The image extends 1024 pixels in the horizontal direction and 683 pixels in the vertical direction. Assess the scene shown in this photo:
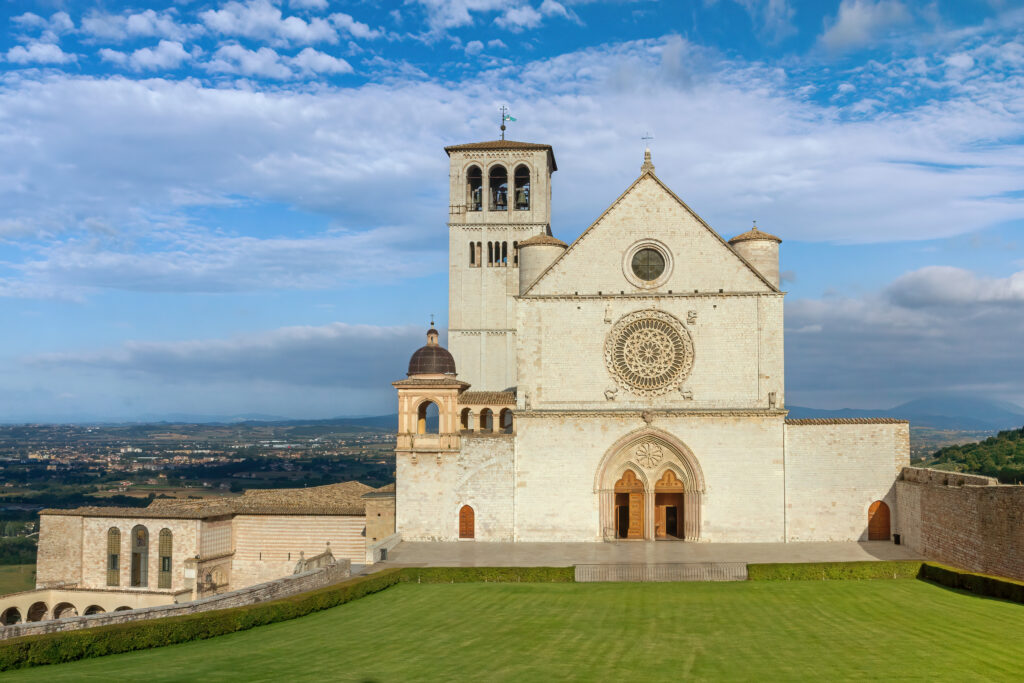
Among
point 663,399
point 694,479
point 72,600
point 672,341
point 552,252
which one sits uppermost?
point 552,252

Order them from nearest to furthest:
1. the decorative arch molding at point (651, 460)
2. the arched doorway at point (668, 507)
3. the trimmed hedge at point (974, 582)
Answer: the trimmed hedge at point (974, 582)
the decorative arch molding at point (651, 460)
the arched doorway at point (668, 507)

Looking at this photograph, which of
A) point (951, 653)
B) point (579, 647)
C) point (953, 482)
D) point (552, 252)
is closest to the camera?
point (951, 653)

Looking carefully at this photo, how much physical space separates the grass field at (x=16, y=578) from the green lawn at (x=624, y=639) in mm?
42842

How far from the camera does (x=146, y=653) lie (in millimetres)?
19922

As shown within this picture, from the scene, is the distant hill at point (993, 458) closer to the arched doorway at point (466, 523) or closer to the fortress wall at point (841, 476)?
the fortress wall at point (841, 476)

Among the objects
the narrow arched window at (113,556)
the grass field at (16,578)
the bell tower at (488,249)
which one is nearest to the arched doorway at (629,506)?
the bell tower at (488,249)

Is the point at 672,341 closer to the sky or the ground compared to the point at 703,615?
closer to the sky

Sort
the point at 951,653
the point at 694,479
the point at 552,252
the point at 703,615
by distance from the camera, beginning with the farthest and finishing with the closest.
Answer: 1. the point at 552,252
2. the point at 694,479
3. the point at 703,615
4. the point at 951,653

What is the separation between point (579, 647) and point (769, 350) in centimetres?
2149

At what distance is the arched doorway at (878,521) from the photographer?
36.8 m

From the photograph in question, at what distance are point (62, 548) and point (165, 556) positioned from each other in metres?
5.34

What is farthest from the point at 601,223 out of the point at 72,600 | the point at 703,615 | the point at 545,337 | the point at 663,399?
the point at 72,600

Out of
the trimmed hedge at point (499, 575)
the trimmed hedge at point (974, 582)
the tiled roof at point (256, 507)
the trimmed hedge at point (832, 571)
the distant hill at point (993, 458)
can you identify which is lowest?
the trimmed hedge at point (499, 575)

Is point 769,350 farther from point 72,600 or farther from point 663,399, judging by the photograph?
point 72,600
